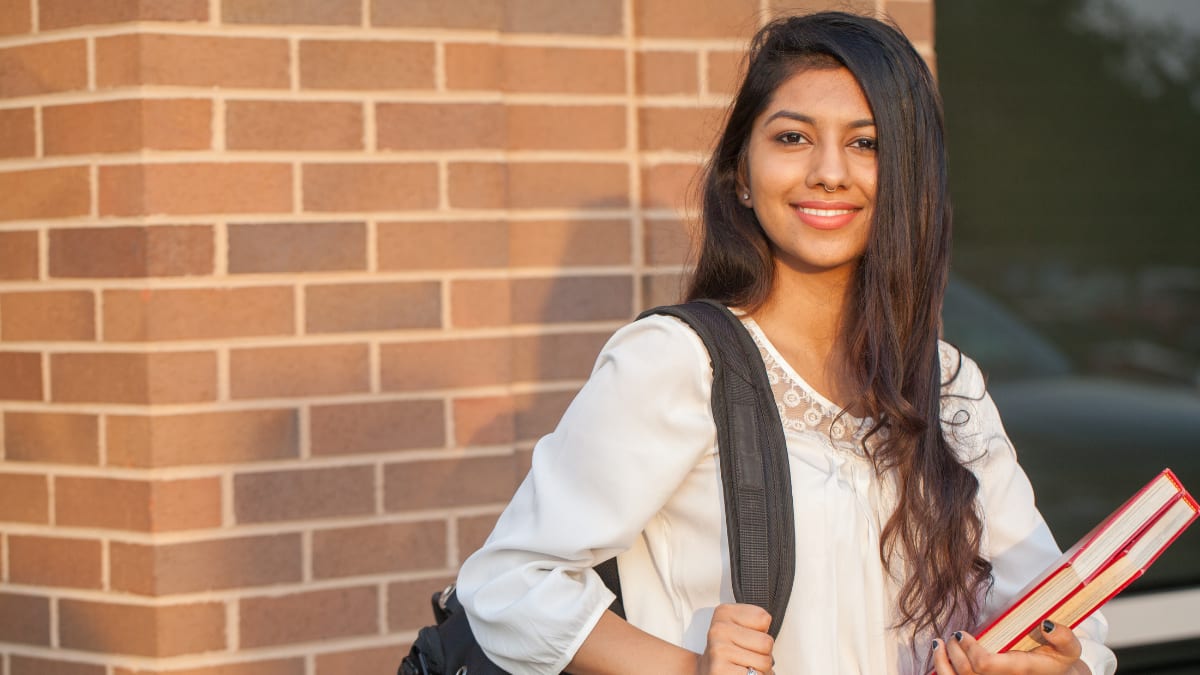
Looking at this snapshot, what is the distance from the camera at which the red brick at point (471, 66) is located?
2.93 m

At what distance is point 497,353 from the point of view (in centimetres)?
297

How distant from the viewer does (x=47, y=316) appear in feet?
9.42

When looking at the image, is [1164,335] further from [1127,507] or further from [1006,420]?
[1127,507]

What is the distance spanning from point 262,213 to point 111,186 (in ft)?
0.98

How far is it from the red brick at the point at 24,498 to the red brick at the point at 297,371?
491 millimetres

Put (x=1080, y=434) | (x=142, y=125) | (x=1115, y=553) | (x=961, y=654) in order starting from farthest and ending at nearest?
(x=1080, y=434)
(x=142, y=125)
(x=961, y=654)
(x=1115, y=553)

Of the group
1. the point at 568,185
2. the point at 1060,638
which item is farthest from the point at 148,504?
the point at 1060,638

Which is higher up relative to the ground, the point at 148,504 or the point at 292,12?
the point at 292,12

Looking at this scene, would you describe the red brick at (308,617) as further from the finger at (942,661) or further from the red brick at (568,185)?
the finger at (942,661)

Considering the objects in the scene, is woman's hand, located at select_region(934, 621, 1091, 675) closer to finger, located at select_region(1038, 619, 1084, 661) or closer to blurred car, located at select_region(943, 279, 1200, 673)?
finger, located at select_region(1038, 619, 1084, 661)

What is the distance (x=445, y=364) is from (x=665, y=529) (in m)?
1.08

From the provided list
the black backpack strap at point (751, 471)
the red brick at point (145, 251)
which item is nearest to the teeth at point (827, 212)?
the black backpack strap at point (751, 471)

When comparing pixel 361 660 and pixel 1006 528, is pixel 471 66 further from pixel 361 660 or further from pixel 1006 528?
pixel 1006 528

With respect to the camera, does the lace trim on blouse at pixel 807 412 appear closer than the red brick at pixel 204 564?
Yes
